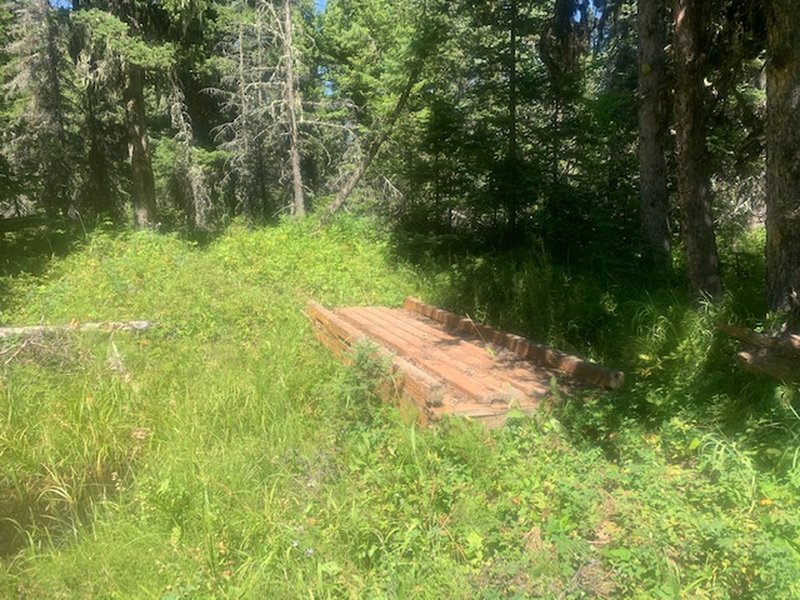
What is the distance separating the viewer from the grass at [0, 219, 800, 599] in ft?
8.96

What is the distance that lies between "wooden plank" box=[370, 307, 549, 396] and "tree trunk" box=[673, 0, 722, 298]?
2230mm

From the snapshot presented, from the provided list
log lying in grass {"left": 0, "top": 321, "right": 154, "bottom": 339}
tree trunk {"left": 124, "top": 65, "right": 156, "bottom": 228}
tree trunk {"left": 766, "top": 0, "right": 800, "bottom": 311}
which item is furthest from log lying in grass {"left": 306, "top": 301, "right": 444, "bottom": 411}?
tree trunk {"left": 124, "top": 65, "right": 156, "bottom": 228}

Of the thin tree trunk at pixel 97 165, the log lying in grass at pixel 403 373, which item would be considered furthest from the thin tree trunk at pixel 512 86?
the thin tree trunk at pixel 97 165

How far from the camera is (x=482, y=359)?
221 inches

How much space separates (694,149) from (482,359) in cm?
320

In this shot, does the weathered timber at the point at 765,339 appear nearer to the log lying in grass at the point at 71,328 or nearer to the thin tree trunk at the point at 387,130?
the log lying in grass at the point at 71,328

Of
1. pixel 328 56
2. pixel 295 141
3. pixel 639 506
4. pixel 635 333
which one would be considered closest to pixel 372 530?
pixel 639 506

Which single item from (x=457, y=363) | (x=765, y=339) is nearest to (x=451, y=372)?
(x=457, y=363)

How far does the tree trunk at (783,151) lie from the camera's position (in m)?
4.71

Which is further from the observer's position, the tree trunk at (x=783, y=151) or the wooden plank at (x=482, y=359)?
the wooden plank at (x=482, y=359)

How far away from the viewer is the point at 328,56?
24.3 m

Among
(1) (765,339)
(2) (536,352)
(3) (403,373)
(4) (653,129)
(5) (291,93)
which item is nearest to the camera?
(1) (765,339)

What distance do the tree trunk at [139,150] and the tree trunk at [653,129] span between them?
11.4 m

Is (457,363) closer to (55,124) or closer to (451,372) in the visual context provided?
(451,372)
